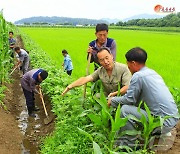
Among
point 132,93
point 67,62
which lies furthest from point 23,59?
point 132,93

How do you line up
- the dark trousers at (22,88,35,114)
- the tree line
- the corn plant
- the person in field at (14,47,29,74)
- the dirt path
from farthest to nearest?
the tree line < the person in field at (14,47,29,74) < the dark trousers at (22,88,35,114) < the dirt path < the corn plant

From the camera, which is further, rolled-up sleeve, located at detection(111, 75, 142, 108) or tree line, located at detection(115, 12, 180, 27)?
tree line, located at detection(115, 12, 180, 27)

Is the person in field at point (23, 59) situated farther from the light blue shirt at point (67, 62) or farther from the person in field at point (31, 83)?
the person in field at point (31, 83)

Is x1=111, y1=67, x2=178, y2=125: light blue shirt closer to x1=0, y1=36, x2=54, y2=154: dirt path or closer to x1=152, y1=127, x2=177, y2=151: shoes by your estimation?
x1=152, y1=127, x2=177, y2=151: shoes

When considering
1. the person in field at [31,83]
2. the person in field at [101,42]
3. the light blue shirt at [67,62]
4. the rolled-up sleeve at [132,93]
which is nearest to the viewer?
the rolled-up sleeve at [132,93]

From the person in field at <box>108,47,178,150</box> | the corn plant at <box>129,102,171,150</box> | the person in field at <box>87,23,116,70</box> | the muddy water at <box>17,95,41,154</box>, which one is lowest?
the muddy water at <box>17,95,41,154</box>

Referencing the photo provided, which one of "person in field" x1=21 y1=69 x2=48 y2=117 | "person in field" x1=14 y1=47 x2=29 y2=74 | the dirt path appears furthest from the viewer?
"person in field" x1=14 y1=47 x2=29 y2=74

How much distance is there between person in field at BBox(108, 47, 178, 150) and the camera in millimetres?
3732

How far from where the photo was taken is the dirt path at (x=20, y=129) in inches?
211

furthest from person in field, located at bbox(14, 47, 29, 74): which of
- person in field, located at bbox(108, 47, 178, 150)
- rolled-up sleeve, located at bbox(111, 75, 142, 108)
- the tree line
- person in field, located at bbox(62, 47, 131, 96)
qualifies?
the tree line

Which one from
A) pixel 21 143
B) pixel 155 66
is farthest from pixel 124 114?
pixel 155 66

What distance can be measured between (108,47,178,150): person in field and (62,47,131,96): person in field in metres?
0.59

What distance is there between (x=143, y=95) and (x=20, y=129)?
10.9 feet

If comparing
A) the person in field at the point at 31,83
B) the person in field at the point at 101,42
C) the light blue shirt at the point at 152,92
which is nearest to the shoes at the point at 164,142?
the light blue shirt at the point at 152,92
